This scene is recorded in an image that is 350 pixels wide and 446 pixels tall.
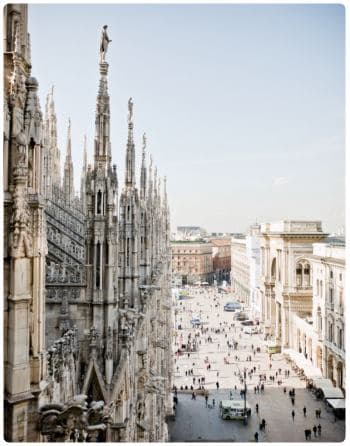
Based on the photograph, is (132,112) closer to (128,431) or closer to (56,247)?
(56,247)

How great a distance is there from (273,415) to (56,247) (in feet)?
58.4

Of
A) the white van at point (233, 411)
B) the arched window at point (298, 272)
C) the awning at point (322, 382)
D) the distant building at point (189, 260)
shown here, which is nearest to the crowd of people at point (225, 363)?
the white van at point (233, 411)

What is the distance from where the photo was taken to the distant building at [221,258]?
114m

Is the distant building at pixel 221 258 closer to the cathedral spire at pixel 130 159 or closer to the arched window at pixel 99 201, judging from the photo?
the cathedral spire at pixel 130 159

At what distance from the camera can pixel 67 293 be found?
1159cm

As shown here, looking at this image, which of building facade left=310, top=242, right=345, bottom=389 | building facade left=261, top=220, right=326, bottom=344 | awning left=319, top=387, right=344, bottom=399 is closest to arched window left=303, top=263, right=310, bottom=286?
building facade left=261, top=220, right=326, bottom=344

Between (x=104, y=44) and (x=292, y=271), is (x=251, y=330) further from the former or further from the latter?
(x=104, y=44)

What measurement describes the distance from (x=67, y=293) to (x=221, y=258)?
106346 millimetres

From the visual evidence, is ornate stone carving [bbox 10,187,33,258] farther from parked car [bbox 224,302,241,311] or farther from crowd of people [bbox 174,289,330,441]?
parked car [bbox 224,302,241,311]

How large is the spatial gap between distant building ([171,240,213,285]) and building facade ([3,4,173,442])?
8145 cm

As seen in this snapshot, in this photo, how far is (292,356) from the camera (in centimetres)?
4103

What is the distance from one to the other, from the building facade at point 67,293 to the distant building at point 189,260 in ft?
267

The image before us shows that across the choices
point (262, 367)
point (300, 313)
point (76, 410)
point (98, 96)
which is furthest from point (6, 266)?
point (300, 313)

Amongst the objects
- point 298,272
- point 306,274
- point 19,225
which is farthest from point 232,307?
point 19,225
